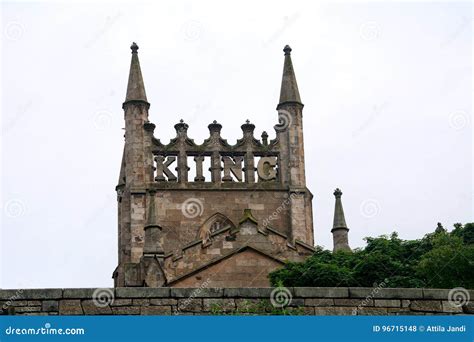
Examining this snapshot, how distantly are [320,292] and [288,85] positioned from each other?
40201mm

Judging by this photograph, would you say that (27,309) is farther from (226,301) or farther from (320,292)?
(320,292)

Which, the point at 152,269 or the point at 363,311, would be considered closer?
the point at 363,311

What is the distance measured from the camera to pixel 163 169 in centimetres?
6047

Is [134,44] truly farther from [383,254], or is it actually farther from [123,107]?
[383,254]

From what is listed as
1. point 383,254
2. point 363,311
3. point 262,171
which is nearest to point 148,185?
point 262,171

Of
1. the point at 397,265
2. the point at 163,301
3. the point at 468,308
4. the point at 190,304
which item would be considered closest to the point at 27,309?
the point at 163,301

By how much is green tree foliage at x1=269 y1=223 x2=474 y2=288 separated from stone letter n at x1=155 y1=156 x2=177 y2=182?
49.5 ft

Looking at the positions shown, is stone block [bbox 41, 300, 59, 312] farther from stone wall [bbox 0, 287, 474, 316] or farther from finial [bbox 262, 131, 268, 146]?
finial [bbox 262, 131, 268, 146]

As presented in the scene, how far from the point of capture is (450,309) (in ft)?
74.0

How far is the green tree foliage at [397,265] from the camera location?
38.4 m

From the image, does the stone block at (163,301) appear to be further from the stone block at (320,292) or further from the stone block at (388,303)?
the stone block at (388,303)

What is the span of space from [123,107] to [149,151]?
2.32 meters

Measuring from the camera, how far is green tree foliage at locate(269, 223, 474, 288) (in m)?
38.4

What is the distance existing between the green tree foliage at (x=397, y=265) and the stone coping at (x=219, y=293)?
1408cm
